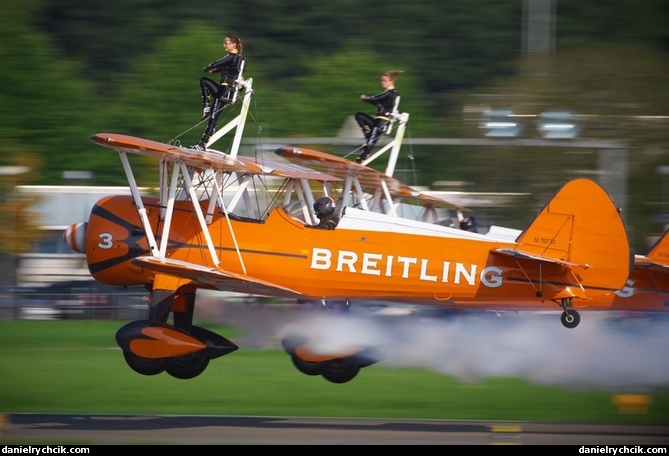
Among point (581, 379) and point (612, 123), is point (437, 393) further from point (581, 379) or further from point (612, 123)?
point (612, 123)

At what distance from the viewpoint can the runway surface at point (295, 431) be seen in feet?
35.8

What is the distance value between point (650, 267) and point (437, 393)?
3414 mm

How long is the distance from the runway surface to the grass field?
1.91 ft

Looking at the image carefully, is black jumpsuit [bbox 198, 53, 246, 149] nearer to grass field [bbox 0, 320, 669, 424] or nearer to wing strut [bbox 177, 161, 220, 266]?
wing strut [bbox 177, 161, 220, 266]

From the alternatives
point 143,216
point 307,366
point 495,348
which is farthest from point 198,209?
point 495,348

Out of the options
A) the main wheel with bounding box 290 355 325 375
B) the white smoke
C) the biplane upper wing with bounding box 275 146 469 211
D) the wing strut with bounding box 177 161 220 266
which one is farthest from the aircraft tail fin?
the biplane upper wing with bounding box 275 146 469 211

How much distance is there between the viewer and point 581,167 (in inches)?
751

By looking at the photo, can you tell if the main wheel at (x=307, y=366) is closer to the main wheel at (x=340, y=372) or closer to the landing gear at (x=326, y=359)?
the landing gear at (x=326, y=359)

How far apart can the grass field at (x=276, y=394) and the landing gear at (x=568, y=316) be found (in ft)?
4.17

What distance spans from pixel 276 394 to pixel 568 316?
4336 millimetres

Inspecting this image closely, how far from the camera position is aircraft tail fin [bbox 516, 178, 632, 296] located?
11.8 m

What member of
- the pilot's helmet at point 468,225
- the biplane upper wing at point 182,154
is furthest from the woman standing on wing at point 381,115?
the biplane upper wing at point 182,154

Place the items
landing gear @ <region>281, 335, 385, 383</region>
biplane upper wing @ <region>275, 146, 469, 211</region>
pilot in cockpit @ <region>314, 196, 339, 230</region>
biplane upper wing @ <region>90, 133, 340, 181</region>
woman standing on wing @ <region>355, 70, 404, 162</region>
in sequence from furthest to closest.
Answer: woman standing on wing @ <region>355, 70, 404, 162</region> → biplane upper wing @ <region>275, 146, 469, 211</region> → landing gear @ <region>281, 335, 385, 383</region> → pilot in cockpit @ <region>314, 196, 339, 230</region> → biplane upper wing @ <region>90, 133, 340, 181</region>

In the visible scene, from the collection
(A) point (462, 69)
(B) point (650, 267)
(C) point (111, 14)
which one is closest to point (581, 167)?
(B) point (650, 267)
